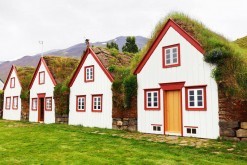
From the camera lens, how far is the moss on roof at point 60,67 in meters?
26.6

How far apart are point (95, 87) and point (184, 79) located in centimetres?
817

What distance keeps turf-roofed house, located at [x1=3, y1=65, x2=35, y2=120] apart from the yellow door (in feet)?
62.1

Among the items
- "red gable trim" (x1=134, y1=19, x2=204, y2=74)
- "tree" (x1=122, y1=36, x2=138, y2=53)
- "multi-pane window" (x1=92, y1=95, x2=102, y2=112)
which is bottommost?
"multi-pane window" (x1=92, y1=95, x2=102, y2=112)

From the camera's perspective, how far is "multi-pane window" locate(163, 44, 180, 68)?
1531cm

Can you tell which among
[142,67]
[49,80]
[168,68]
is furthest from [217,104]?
[49,80]

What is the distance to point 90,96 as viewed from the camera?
21.2m

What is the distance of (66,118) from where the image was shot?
2359 cm

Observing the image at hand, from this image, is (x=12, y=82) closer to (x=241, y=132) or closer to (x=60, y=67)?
(x=60, y=67)

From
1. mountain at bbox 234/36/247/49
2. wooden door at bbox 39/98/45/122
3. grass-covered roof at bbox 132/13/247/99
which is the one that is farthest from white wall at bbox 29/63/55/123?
mountain at bbox 234/36/247/49

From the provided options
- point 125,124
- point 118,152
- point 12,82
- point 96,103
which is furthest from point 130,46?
point 118,152

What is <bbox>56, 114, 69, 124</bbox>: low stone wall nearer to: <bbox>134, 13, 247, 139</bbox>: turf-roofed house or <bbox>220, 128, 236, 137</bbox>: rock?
<bbox>134, 13, 247, 139</bbox>: turf-roofed house

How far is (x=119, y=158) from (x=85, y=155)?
54.7 inches

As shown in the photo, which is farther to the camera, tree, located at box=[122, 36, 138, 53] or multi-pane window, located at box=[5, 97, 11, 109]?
tree, located at box=[122, 36, 138, 53]

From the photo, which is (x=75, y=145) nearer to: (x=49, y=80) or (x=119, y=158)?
(x=119, y=158)
